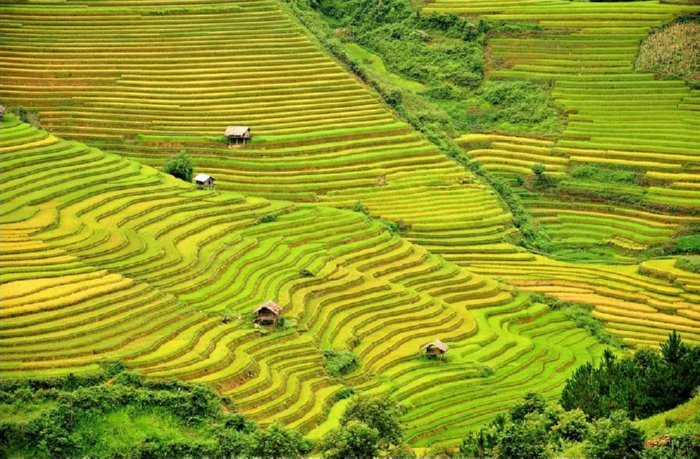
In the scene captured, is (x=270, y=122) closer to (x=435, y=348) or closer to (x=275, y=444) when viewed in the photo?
(x=435, y=348)

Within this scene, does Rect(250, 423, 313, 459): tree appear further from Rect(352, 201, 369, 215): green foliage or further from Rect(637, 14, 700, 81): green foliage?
Rect(637, 14, 700, 81): green foliage

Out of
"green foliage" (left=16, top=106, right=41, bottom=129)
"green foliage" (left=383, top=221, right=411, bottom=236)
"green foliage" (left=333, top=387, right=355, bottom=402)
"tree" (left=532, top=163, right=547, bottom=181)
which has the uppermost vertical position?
"green foliage" (left=16, top=106, right=41, bottom=129)

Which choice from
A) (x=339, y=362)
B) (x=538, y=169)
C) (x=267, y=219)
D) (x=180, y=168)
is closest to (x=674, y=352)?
(x=339, y=362)

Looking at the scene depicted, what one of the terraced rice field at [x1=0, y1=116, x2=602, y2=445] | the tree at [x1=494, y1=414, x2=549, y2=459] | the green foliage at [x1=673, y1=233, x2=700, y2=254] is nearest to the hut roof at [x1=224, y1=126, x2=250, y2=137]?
the terraced rice field at [x1=0, y1=116, x2=602, y2=445]

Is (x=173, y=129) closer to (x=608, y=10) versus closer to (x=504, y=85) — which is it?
(x=504, y=85)

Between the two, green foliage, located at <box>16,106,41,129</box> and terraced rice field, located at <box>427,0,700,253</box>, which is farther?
terraced rice field, located at <box>427,0,700,253</box>

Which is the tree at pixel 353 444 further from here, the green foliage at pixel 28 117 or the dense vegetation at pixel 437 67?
the dense vegetation at pixel 437 67
